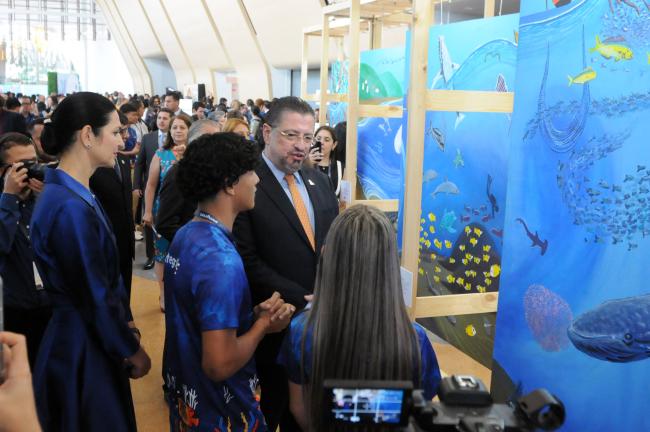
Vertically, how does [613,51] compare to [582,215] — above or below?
above

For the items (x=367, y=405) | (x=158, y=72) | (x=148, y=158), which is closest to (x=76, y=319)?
(x=367, y=405)

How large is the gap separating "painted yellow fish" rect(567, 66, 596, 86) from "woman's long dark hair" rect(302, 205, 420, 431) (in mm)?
973

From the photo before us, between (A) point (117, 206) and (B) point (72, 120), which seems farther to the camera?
(A) point (117, 206)

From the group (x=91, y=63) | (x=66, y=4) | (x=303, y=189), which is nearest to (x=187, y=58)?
(x=91, y=63)

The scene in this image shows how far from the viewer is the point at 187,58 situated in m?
22.4

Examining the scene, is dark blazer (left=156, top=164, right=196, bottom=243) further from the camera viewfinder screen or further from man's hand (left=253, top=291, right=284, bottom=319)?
the camera viewfinder screen

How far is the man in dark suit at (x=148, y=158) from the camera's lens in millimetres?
5707

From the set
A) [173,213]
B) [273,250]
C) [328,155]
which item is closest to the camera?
[273,250]

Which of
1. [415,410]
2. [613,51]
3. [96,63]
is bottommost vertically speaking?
[415,410]

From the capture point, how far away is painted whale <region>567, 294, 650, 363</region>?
1.76m

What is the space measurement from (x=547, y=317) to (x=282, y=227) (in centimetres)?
103

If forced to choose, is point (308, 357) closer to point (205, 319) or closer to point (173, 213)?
point (205, 319)

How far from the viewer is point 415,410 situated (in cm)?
98

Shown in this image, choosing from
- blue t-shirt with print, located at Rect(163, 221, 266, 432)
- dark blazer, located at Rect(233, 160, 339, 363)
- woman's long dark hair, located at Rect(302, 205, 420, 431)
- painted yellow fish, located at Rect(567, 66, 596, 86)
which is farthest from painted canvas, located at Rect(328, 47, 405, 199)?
woman's long dark hair, located at Rect(302, 205, 420, 431)
